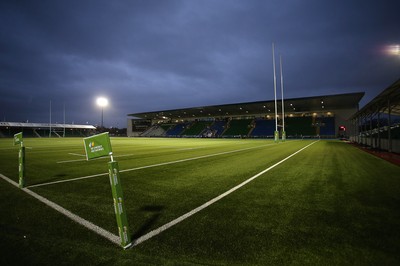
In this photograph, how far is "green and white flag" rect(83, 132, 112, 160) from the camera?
2.78 meters

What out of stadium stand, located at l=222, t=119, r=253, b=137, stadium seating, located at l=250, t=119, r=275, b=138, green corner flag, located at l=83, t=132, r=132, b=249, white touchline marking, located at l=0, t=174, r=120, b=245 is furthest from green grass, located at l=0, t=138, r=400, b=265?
stadium stand, located at l=222, t=119, r=253, b=137

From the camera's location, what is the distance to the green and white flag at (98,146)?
2.78m

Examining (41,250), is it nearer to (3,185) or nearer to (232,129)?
(3,185)

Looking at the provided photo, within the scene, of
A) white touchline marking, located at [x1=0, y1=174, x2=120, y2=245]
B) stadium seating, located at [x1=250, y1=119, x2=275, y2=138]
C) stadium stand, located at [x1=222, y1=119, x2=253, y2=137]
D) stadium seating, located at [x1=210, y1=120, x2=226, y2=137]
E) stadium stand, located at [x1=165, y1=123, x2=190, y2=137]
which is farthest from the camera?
stadium stand, located at [x1=165, y1=123, x2=190, y2=137]

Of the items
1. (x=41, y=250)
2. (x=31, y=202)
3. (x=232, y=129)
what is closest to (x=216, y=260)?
(x=41, y=250)

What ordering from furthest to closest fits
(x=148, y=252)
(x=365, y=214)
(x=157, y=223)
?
1. (x=365, y=214)
2. (x=157, y=223)
3. (x=148, y=252)

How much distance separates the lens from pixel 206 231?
9.93ft

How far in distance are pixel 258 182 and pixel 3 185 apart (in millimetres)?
7303

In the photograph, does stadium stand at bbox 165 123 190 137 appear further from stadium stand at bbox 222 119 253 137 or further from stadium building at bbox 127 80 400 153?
stadium stand at bbox 222 119 253 137

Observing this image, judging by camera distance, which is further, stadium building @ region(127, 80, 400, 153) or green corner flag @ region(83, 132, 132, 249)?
stadium building @ region(127, 80, 400, 153)

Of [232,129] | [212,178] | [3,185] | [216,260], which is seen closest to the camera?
[216,260]

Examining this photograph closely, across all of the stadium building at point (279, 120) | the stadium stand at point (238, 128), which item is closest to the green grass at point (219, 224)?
the stadium building at point (279, 120)

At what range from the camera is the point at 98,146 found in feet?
9.28

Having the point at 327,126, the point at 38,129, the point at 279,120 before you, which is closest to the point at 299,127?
the point at 327,126
